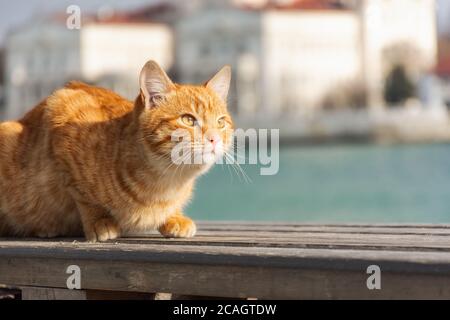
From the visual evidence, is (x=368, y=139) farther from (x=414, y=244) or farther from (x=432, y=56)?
(x=414, y=244)

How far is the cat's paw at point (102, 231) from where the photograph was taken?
199 centimetres

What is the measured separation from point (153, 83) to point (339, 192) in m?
11.5

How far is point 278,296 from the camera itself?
1587 mm

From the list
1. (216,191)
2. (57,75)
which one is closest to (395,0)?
(57,75)

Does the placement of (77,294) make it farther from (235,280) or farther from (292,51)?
(292,51)

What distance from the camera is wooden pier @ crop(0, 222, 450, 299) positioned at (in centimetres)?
148

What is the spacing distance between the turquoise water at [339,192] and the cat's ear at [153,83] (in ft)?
14.2

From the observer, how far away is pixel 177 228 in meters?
2.06

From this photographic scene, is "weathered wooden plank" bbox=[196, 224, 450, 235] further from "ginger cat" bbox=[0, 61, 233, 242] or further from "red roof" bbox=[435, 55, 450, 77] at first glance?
"red roof" bbox=[435, 55, 450, 77]

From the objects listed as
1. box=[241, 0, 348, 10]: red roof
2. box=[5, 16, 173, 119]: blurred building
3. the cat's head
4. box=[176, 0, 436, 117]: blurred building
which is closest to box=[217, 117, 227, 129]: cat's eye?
the cat's head

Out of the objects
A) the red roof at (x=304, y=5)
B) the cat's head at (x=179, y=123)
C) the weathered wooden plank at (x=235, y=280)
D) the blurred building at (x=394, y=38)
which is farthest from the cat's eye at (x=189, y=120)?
the red roof at (x=304, y=5)
